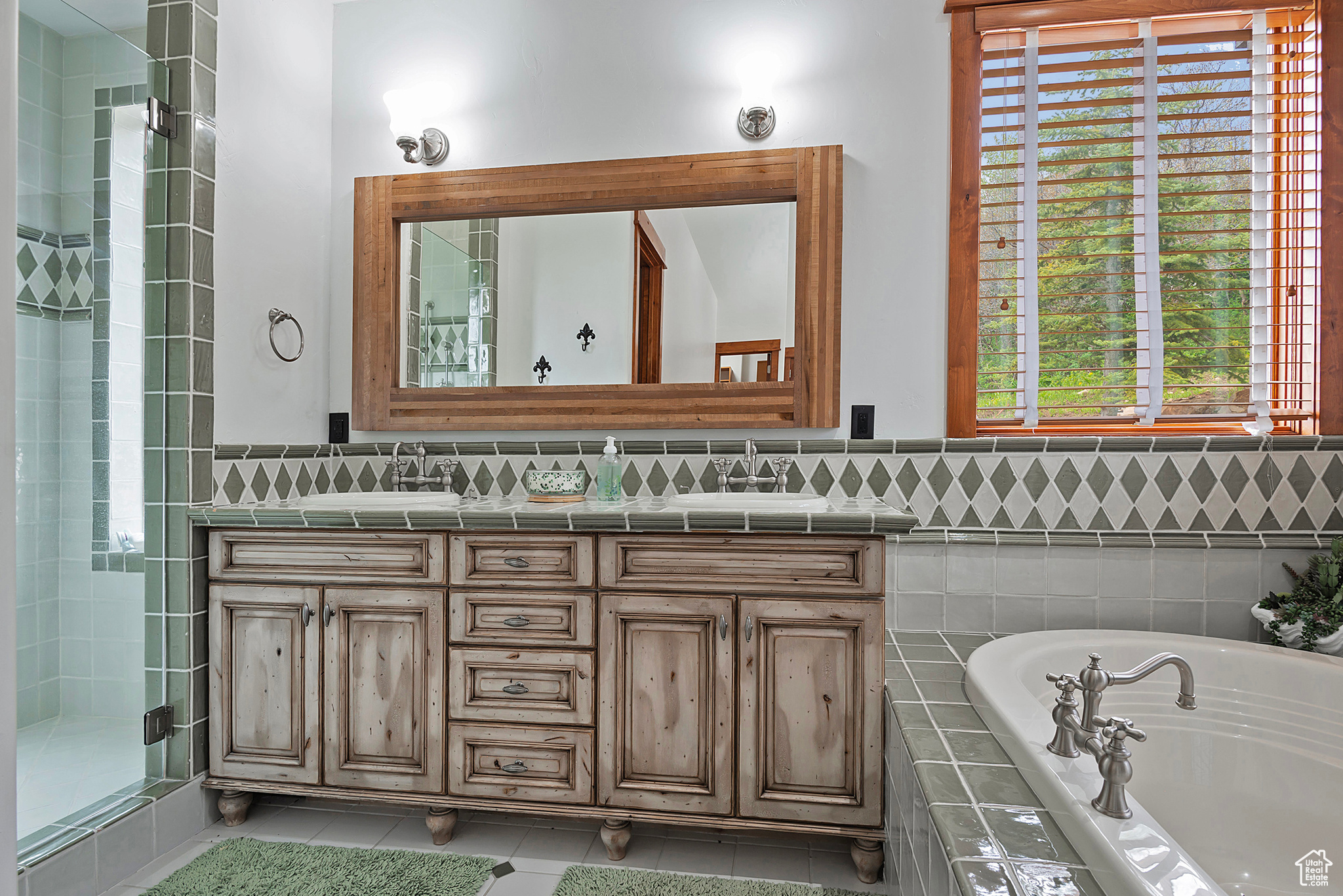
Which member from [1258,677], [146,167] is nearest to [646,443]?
[146,167]

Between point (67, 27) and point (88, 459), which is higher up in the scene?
point (67, 27)

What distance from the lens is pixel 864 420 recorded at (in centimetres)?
208

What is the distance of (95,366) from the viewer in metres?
1.59

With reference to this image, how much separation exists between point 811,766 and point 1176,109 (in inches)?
82.4

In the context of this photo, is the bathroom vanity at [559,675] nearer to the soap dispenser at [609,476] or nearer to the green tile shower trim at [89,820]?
the green tile shower trim at [89,820]

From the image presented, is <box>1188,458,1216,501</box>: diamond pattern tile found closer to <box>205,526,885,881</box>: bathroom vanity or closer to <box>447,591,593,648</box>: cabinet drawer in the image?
<box>205,526,885,881</box>: bathroom vanity

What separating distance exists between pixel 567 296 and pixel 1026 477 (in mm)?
1488

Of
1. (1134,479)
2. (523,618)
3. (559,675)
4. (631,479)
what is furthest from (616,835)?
(1134,479)

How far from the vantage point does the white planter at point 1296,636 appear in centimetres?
158

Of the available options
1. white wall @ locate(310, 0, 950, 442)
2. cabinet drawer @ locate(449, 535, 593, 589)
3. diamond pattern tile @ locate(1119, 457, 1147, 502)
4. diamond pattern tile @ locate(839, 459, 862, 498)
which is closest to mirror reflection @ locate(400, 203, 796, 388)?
white wall @ locate(310, 0, 950, 442)

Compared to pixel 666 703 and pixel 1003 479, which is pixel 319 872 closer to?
pixel 666 703

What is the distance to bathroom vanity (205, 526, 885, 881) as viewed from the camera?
1568 millimetres

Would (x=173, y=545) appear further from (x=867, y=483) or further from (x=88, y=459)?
(x=867, y=483)

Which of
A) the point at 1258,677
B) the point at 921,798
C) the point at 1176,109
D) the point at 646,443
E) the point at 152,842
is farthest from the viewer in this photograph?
the point at 646,443
